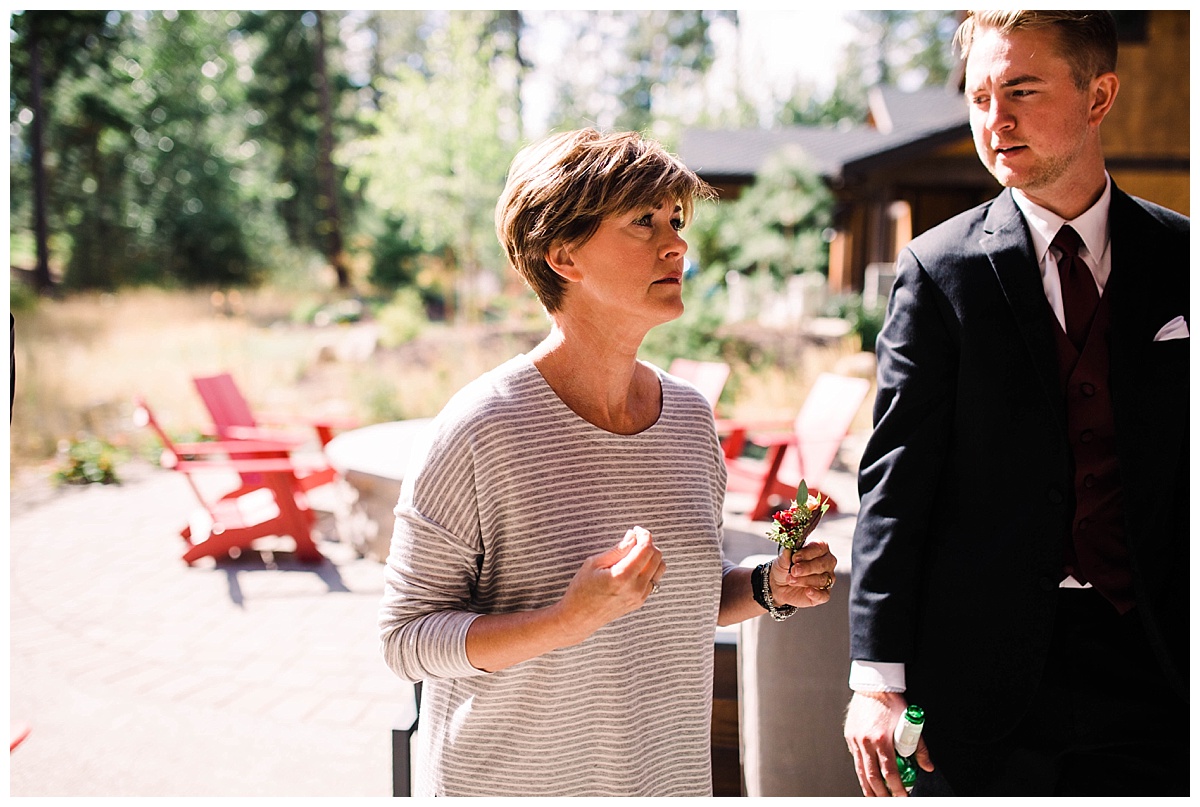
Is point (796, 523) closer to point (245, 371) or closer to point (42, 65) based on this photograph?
point (245, 371)

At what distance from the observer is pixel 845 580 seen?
2078mm

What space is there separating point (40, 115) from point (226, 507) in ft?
58.4

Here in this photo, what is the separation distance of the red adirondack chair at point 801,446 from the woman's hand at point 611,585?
15.9 ft

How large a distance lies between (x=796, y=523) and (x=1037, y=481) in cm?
38

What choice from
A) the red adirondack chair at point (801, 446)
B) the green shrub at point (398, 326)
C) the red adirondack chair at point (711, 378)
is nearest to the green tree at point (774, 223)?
the green shrub at point (398, 326)

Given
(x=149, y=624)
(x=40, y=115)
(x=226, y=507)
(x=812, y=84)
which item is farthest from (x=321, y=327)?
(x=812, y=84)

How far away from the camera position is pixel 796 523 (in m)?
1.47

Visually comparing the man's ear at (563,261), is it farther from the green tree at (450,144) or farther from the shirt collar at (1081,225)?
the green tree at (450,144)

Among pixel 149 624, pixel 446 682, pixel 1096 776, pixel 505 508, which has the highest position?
pixel 505 508

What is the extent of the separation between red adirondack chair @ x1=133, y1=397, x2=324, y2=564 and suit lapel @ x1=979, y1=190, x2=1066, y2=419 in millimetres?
4671

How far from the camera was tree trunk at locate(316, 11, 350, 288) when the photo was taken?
26.8 metres

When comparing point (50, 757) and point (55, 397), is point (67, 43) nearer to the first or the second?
point (55, 397)

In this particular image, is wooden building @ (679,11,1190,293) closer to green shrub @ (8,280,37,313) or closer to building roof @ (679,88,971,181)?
building roof @ (679,88,971,181)

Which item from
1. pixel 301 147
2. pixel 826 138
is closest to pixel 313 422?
pixel 826 138
